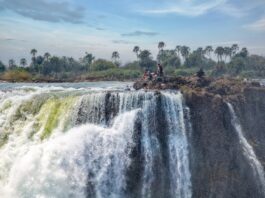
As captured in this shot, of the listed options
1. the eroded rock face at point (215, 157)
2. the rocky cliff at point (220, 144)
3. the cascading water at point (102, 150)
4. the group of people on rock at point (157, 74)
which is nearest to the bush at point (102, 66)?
the group of people on rock at point (157, 74)

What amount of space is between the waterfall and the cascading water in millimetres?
2744

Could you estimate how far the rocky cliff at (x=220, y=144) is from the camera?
1598 centimetres

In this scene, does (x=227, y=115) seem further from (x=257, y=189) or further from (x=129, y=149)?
(x=129, y=149)

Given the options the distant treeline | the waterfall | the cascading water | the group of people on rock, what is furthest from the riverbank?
the distant treeline

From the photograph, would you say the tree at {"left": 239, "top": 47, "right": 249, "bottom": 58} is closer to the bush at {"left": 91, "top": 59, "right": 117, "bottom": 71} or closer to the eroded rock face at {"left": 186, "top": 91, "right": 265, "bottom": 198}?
the bush at {"left": 91, "top": 59, "right": 117, "bottom": 71}

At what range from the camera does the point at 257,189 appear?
16625 mm

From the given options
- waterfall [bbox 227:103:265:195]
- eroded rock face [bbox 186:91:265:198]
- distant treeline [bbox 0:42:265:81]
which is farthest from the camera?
distant treeline [bbox 0:42:265:81]

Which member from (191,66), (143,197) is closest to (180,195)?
(143,197)

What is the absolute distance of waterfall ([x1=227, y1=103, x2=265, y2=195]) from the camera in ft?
55.1

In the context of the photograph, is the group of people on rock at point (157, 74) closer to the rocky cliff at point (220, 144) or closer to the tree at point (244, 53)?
the rocky cliff at point (220, 144)

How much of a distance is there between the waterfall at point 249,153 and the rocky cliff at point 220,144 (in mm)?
136

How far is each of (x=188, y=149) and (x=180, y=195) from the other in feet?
6.00

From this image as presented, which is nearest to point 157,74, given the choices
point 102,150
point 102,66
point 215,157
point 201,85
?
point 201,85

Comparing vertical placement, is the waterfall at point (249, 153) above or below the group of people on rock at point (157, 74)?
below
